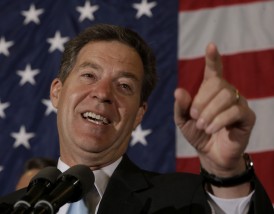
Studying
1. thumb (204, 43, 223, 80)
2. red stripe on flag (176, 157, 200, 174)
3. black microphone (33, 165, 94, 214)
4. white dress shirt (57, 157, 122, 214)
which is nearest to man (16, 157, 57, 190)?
red stripe on flag (176, 157, 200, 174)

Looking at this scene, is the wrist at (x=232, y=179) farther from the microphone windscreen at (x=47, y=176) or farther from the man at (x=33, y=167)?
the man at (x=33, y=167)

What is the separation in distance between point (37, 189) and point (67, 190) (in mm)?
54

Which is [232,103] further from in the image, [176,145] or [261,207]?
[176,145]

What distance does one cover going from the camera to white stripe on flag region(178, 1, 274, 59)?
2734 millimetres

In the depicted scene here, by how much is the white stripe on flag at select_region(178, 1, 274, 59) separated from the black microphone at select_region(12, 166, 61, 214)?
1849 mm

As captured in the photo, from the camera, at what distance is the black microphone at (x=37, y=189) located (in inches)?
36.1

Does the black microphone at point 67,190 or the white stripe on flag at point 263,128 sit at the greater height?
the black microphone at point 67,190

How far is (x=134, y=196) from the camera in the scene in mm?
1394

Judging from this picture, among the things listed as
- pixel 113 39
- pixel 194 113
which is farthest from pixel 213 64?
pixel 113 39

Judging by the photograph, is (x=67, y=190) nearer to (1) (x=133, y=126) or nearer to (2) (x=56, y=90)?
(1) (x=133, y=126)

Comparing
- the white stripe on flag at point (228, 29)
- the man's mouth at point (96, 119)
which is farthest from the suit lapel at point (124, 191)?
the white stripe on flag at point (228, 29)

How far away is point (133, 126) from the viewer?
1.64 m

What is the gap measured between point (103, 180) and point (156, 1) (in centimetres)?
169

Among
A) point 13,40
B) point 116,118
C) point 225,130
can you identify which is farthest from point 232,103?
point 13,40
